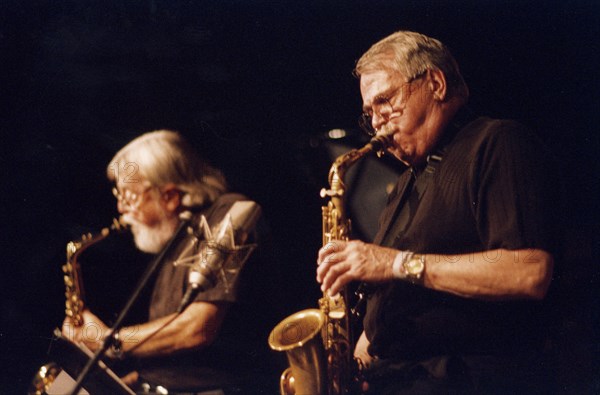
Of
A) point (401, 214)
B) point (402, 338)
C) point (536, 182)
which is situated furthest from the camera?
point (401, 214)

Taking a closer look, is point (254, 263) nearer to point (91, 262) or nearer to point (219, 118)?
point (219, 118)

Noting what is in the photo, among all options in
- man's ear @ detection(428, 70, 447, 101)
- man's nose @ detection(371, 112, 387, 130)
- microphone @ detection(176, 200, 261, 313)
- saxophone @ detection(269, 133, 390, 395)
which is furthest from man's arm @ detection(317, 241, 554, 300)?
man's ear @ detection(428, 70, 447, 101)

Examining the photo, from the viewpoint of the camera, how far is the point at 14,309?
344 centimetres

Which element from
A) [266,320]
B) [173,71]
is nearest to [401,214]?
[266,320]

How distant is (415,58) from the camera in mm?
2688

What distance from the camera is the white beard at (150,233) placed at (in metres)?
3.36

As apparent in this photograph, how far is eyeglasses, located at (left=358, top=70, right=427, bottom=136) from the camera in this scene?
268 centimetres

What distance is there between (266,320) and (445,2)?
1.62 meters

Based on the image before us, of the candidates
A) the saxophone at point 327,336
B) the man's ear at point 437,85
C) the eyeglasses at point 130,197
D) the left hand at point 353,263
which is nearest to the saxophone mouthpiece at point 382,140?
the saxophone at point 327,336

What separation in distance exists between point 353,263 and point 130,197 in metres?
1.40

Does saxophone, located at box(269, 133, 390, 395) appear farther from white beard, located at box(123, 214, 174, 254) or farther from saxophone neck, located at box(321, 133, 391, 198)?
white beard, located at box(123, 214, 174, 254)

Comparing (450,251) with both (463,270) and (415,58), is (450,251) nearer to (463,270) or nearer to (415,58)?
(463,270)

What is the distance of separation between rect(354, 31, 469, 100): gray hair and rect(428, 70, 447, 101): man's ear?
0.06ft

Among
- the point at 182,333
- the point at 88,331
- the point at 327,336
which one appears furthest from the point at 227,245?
the point at 88,331
